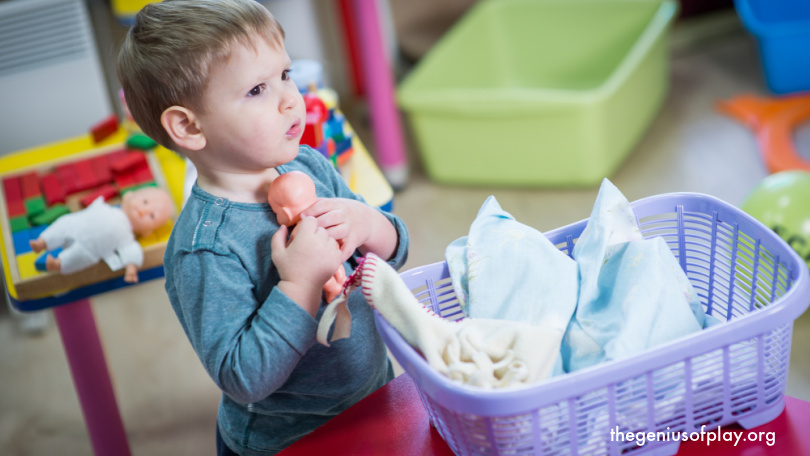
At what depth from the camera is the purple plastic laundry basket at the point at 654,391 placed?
1.82 feet

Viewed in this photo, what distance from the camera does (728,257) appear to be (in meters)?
0.73

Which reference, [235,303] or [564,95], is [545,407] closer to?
[235,303]

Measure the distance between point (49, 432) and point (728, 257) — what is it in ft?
4.48

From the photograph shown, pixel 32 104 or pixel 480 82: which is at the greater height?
pixel 32 104

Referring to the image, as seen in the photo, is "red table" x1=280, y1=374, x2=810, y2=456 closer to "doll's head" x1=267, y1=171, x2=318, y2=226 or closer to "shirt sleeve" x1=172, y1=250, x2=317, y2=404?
"shirt sleeve" x1=172, y1=250, x2=317, y2=404

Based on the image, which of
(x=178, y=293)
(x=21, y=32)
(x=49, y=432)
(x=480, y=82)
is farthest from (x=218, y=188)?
(x=480, y=82)

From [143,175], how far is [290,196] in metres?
0.61

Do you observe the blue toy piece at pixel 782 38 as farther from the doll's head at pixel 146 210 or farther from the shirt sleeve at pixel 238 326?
the shirt sleeve at pixel 238 326

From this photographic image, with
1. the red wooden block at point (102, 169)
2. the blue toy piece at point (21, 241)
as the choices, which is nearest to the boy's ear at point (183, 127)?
the blue toy piece at point (21, 241)

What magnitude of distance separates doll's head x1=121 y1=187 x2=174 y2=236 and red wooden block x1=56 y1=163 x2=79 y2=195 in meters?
0.18

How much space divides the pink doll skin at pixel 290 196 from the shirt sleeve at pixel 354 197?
121mm

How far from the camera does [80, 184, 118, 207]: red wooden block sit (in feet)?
3.82

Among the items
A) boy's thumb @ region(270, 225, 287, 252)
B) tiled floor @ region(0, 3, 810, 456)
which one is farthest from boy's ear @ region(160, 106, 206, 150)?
tiled floor @ region(0, 3, 810, 456)

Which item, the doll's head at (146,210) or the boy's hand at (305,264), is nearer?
the boy's hand at (305,264)
